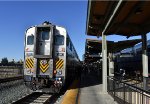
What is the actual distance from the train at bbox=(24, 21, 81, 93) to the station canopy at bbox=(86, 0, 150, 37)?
227cm

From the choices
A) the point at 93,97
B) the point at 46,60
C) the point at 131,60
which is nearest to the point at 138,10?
the point at 93,97

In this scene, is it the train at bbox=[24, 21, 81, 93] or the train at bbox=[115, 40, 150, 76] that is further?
the train at bbox=[115, 40, 150, 76]

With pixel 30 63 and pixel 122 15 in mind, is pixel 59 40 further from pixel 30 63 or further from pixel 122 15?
pixel 122 15

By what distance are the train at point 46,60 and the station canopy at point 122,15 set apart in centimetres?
227

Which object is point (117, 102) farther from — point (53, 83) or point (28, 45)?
point (28, 45)

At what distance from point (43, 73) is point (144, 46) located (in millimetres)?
5754

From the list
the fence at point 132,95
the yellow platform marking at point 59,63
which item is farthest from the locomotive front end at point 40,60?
the fence at point 132,95

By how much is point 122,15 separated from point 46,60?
18.0 feet

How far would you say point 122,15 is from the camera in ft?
44.8

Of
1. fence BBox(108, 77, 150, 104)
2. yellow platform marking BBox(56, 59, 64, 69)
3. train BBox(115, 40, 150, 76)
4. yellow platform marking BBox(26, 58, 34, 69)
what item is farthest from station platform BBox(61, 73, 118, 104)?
train BBox(115, 40, 150, 76)

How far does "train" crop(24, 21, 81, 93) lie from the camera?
17.1 m

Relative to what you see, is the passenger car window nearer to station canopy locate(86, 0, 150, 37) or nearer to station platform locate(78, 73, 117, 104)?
station canopy locate(86, 0, 150, 37)

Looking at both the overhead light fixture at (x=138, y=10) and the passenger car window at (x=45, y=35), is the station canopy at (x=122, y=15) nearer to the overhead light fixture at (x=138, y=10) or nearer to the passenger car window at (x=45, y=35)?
the overhead light fixture at (x=138, y=10)

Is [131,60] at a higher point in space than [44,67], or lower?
higher
